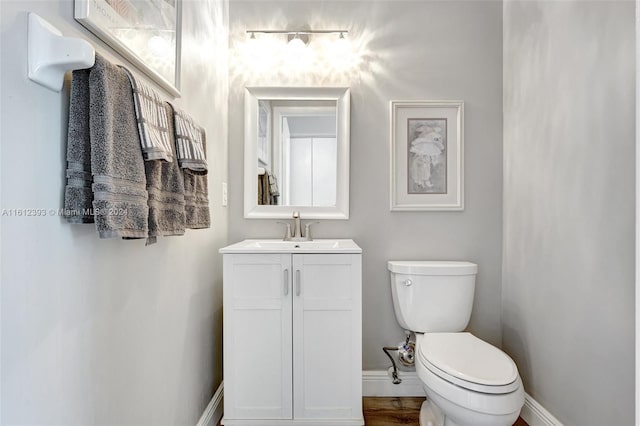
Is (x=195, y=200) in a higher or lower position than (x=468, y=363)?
higher

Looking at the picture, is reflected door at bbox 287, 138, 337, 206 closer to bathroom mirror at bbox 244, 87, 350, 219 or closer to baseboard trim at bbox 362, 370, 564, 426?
bathroom mirror at bbox 244, 87, 350, 219

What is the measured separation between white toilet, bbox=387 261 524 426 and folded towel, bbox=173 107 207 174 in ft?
3.79

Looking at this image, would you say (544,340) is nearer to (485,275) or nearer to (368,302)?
(485,275)

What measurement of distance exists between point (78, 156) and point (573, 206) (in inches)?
65.8

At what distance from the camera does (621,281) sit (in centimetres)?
118

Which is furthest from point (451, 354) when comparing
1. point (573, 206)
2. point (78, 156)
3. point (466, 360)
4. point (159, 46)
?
point (159, 46)

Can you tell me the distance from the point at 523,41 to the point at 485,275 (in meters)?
1.26

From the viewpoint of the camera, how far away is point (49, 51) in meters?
0.67

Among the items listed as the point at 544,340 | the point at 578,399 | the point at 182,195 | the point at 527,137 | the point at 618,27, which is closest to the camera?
the point at 182,195

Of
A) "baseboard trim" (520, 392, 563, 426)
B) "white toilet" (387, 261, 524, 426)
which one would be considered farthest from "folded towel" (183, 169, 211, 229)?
"baseboard trim" (520, 392, 563, 426)

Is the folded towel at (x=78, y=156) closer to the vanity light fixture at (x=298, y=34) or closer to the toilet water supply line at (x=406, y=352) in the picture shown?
the vanity light fixture at (x=298, y=34)

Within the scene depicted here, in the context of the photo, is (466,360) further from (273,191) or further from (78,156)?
(78,156)

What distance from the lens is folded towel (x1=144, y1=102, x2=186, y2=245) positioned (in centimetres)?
93

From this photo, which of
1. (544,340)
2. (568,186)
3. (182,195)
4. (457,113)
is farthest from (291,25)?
(544,340)
